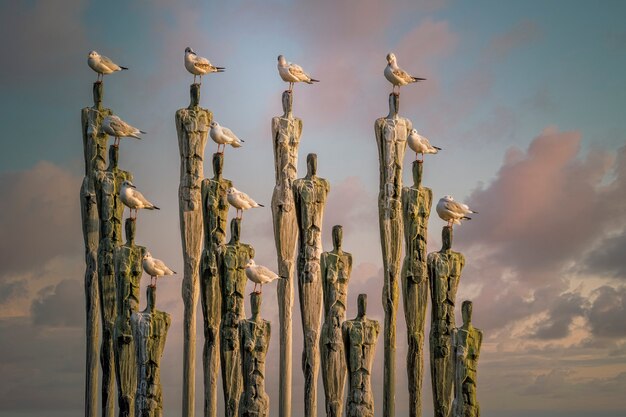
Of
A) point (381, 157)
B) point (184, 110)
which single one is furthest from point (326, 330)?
point (184, 110)

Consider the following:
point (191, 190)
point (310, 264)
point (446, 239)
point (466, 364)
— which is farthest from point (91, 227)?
point (466, 364)

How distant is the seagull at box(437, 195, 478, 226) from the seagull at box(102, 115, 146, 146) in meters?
7.53

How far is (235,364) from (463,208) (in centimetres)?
584

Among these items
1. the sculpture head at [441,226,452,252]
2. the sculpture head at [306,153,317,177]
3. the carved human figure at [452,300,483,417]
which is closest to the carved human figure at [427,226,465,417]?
the sculpture head at [441,226,452,252]

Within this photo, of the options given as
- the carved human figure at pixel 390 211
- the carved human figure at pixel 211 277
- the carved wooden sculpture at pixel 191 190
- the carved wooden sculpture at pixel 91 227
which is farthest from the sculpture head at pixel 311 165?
the carved wooden sculpture at pixel 91 227

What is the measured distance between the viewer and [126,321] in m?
35.5

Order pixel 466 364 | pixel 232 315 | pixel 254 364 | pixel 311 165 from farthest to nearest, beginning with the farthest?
1. pixel 311 165
2. pixel 232 315
3. pixel 254 364
4. pixel 466 364

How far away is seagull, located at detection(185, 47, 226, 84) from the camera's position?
129ft

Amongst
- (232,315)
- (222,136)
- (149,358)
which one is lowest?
(149,358)

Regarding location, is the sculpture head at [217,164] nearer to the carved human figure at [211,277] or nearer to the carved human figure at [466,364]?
the carved human figure at [211,277]

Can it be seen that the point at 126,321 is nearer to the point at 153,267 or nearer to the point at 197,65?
the point at 153,267

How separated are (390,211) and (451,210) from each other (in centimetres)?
193

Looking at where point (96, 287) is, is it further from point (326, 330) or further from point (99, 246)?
point (326, 330)

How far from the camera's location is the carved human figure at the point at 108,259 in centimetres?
3725
